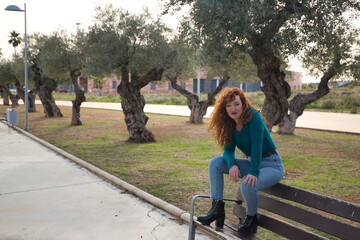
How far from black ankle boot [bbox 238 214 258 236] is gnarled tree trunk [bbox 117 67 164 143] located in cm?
1029

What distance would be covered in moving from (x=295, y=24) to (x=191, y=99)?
1496 cm

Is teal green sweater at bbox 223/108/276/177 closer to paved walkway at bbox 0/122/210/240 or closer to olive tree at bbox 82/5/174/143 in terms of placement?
paved walkway at bbox 0/122/210/240

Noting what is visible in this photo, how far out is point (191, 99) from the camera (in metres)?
22.2

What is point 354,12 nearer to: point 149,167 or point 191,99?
point 149,167

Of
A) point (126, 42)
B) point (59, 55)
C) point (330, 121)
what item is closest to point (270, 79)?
→ point (126, 42)

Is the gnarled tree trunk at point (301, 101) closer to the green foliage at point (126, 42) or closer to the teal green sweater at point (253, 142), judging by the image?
the green foliage at point (126, 42)

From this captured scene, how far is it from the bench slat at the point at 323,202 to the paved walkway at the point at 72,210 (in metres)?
1.77

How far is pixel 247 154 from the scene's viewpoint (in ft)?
11.6

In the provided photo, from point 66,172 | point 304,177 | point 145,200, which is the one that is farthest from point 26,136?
point 304,177

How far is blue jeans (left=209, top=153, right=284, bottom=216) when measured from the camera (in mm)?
3232

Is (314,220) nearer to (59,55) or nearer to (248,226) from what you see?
(248,226)

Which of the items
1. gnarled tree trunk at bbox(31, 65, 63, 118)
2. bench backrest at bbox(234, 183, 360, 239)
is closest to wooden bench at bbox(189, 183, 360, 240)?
bench backrest at bbox(234, 183, 360, 239)

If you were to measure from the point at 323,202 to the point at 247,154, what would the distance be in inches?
38.5

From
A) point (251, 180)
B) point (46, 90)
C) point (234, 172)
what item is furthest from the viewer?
point (46, 90)
